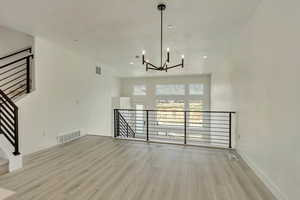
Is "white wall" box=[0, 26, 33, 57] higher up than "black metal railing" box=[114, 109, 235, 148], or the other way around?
"white wall" box=[0, 26, 33, 57]

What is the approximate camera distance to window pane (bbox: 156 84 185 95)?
922 cm

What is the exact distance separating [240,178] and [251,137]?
792mm

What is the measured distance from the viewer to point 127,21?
3021 mm

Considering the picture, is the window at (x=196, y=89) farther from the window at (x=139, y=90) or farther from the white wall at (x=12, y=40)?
the white wall at (x=12, y=40)

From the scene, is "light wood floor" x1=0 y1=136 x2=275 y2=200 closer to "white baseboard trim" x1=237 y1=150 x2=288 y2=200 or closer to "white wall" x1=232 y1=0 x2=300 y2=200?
"white baseboard trim" x1=237 y1=150 x2=288 y2=200

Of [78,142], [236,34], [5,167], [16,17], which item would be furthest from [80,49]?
A: [236,34]

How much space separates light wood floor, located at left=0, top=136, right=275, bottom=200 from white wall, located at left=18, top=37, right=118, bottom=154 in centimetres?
56

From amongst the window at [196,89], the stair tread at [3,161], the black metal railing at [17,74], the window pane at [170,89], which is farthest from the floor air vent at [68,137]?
the window at [196,89]

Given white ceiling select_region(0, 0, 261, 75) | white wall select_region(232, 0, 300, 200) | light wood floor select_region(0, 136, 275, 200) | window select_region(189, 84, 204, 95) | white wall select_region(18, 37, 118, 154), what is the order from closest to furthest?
white wall select_region(232, 0, 300, 200) → light wood floor select_region(0, 136, 275, 200) → white ceiling select_region(0, 0, 261, 75) → white wall select_region(18, 37, 118, 154) → window select_region(189, 84, 204, 95)

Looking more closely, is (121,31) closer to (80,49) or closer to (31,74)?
(80,49)

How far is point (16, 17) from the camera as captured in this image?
291 centimetres

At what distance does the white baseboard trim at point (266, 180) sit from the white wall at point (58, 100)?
4.69m

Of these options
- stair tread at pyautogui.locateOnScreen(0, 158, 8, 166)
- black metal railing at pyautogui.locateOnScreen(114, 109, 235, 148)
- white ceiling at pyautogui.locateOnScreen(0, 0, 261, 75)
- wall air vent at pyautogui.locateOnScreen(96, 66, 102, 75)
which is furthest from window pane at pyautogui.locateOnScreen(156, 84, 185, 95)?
stair tread at pyautogui.locateOnScreen(0, 158, 8, 166)

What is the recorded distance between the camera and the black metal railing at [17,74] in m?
3.72
